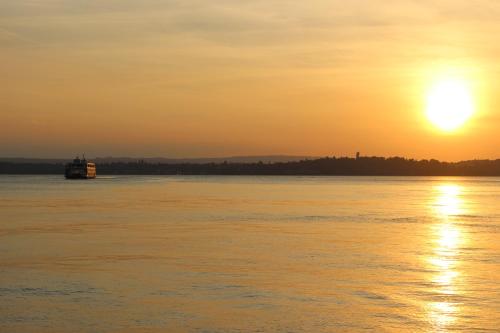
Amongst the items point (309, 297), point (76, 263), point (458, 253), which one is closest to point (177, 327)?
point (309, 297)

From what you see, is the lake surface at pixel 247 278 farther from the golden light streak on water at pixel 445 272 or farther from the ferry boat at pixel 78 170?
the ferry boat at pixel 78 170

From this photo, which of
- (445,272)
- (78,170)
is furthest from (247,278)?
(78,170)

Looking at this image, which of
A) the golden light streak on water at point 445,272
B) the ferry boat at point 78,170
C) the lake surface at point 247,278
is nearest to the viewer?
the lake surface at point 247,278

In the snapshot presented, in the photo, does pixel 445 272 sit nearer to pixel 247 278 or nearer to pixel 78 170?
pixel 247 278

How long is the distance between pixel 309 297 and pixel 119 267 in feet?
20.1

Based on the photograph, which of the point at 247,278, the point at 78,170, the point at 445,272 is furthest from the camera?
the point at 78,170

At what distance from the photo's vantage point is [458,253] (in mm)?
24453

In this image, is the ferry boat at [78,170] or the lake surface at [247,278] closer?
the lake surface at [247,278]

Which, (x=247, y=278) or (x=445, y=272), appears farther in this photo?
(x=445, y=272)

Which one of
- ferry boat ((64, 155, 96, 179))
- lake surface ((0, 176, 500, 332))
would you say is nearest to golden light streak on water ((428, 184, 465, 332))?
lake surface ((0, 176, 500, 332))

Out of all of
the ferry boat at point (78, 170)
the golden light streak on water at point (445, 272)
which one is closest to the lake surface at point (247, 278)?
the golden light streak on water at point (445, 272)

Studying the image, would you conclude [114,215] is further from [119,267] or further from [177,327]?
[177,327]

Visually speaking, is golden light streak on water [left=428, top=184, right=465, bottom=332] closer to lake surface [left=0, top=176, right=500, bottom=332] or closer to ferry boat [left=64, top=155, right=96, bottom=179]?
lake surface [left=0, top=176, right=500, bottom=332]

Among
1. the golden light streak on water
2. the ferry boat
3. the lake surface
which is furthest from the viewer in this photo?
the ferry boat
